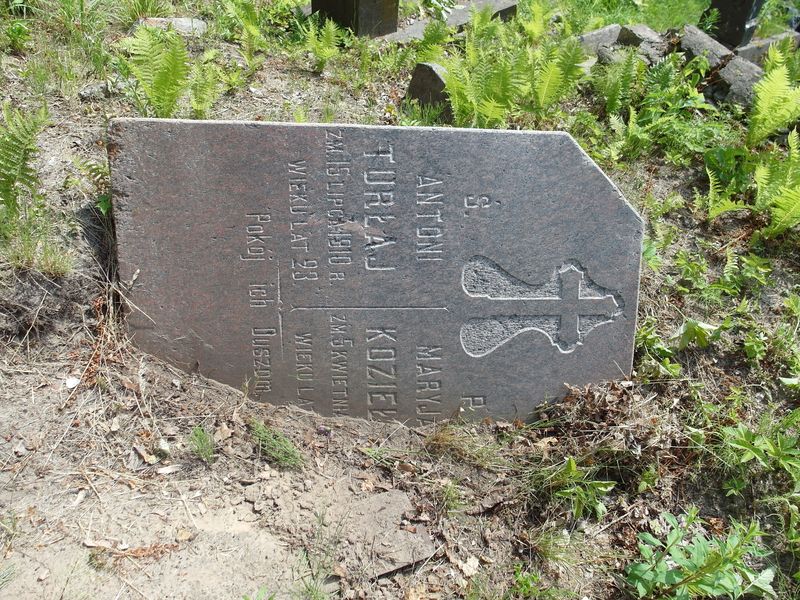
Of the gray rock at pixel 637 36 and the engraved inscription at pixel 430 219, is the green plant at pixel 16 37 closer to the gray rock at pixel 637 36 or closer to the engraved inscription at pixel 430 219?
the engraved inscription at pixel 430 219

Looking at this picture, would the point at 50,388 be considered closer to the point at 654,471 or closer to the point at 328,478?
the point at 328,478

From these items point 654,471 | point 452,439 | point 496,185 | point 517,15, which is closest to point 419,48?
point 517,15

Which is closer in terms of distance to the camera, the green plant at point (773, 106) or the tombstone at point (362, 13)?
the green plant at point (773, 106)

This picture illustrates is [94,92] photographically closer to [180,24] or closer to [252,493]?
[180,24]

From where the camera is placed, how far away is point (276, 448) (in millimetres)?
3227

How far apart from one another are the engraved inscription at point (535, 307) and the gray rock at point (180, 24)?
102 inches

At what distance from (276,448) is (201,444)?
320 mm

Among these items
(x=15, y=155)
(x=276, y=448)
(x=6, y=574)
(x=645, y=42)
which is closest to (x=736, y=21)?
(x=645, y=42)

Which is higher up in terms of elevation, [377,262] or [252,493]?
[377,262]

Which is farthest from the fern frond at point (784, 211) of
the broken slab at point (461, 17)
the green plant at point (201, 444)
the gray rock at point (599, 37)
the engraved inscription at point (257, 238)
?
the green plant at point (201, 444)

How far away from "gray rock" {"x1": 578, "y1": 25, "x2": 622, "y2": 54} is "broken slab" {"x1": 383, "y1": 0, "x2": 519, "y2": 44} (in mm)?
660

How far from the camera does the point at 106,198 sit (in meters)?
3.44

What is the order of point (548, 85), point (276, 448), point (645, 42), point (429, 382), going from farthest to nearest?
1. point (645, 42)
2. point (548, 85)
3. point (429, 382)
4. point (276, 448)

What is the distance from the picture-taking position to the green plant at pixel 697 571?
2.70 m
